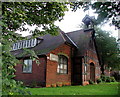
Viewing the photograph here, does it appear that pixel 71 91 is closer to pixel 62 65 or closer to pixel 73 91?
pixel 73 91

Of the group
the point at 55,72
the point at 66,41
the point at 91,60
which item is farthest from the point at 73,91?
the point at 91,60

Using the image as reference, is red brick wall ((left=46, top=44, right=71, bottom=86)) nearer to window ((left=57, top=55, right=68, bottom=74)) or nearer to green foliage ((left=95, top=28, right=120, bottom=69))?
window ((left=57, top=55, right=68, bottom=74))

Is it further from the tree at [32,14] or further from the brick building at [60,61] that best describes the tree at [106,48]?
the tree at [32,14]

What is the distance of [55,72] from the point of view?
13.9 meters

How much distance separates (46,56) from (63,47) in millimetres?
3026

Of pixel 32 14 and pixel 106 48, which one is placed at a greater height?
pixel 106 48

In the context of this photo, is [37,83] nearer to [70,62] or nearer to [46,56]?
[46,56]

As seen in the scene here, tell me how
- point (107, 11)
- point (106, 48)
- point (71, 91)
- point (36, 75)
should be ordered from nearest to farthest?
point (107, 11) → point (71, 91) → point (36, 75) → point (106, 48)

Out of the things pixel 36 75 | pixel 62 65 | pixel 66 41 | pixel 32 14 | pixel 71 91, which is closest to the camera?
pixel 32 14

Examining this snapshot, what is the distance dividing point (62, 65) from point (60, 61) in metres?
0.52

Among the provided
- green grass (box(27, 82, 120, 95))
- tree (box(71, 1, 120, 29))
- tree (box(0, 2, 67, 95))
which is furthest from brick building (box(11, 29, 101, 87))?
tree (box(71, 1, 120, 29))

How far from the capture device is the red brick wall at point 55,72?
1306 centimetres

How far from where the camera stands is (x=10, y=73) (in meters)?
2.77

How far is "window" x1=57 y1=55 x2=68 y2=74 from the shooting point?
14738mm
